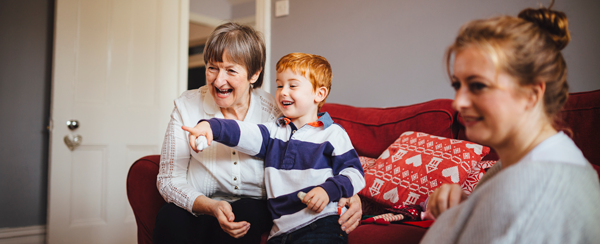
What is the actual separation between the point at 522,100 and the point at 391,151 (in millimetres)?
944

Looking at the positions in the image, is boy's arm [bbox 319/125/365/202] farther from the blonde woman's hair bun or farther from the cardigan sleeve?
the blonde woman's hair bun

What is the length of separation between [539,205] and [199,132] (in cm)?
81

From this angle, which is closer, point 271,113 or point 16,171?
point 271,113

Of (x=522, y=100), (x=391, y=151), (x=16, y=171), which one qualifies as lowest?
(x=16, y=171)

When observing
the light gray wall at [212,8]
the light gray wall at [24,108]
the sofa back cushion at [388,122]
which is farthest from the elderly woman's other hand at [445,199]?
the light gray wall at [212,8]

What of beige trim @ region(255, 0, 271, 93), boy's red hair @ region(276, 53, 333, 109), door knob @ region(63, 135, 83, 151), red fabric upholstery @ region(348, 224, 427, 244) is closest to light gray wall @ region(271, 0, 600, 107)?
beige trim @ region(255, 0, 271, 93)

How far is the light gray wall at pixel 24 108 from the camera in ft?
8.15

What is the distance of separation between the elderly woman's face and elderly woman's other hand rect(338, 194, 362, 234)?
0.53 metres

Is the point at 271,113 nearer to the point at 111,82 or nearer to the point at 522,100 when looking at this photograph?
the point at 522,100

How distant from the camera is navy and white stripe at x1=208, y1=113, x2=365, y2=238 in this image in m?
1.06

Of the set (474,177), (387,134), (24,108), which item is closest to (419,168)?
(474,177)

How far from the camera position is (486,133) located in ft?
2.04

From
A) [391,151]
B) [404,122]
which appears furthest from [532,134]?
[404,122]

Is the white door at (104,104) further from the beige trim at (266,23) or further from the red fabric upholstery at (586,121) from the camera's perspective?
the red fabric upholstery at (586,121)
